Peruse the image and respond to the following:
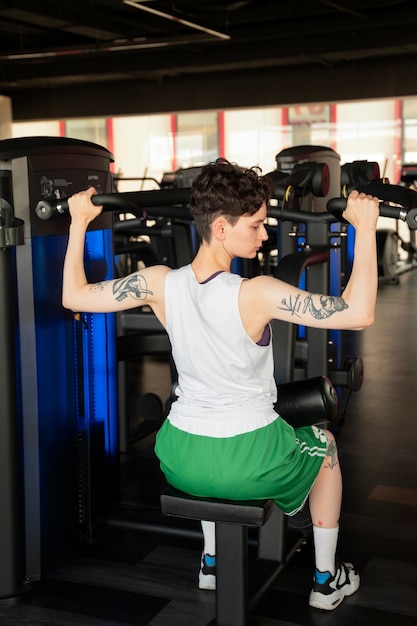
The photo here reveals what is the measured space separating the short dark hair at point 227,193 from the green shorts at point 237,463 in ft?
1.61

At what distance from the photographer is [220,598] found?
1977 mm

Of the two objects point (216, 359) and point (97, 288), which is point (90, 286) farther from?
point (216, 359)

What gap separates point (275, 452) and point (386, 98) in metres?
10.7

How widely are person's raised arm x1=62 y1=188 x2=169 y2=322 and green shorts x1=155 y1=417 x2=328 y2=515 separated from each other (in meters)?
0.31

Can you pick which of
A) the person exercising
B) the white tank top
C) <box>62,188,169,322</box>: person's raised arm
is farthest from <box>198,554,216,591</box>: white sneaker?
<box>62,188,169,322</box>: person's raised arm

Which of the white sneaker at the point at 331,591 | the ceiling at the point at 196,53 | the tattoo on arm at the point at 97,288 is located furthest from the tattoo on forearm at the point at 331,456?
the ceiling at the point at 196,53

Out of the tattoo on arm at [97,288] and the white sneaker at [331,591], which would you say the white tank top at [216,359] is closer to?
the tattoo on arm at [97,288]

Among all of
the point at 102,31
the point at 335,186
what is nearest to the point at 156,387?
the point at 335,186

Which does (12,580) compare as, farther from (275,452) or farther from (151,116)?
(151,116)

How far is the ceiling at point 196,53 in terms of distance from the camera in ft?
31.2

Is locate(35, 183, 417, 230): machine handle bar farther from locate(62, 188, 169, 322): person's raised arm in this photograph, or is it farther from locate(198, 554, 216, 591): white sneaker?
locate(198, 554, 216, 591): white sneaker

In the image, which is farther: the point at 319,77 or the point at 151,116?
the point at 151,116

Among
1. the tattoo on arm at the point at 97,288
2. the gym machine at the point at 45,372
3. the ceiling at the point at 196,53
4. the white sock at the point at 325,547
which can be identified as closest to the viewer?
the tattoo on arm at the point at 97,288

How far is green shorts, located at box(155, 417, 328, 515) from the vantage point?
1815 mm
